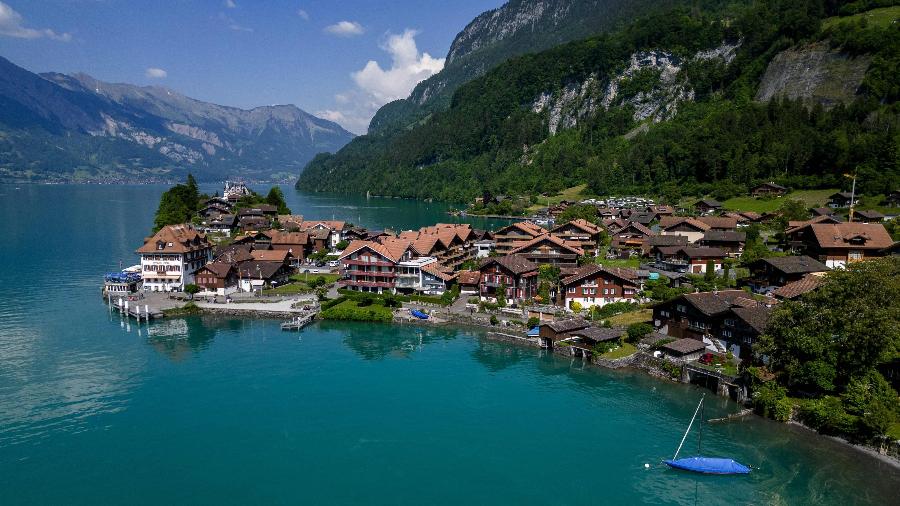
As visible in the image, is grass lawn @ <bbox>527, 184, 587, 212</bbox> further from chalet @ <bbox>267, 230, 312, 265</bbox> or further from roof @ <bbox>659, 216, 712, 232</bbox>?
chalet @ <bbox>267, 230, 312, 265</bbox>

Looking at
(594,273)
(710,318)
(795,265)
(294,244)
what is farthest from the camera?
(294,244)

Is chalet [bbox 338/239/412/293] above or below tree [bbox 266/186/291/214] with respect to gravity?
below

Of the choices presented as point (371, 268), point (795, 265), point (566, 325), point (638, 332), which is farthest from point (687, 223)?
point (371, 268)

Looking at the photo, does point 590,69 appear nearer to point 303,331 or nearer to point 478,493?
point 303,331

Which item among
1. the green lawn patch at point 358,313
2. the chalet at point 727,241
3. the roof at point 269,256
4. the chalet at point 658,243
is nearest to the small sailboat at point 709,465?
the green lawn patch at point 358,313

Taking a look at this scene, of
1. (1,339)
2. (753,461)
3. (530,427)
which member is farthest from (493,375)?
(1,339)

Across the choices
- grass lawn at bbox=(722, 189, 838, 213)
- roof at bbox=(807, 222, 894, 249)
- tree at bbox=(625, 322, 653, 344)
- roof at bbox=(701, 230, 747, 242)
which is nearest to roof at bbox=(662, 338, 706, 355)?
tree at bbox=(625, 322, 653, 344)

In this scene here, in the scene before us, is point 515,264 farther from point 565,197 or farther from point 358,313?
point 565,197
